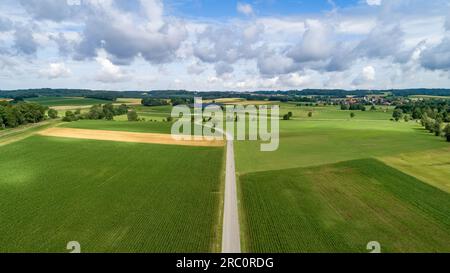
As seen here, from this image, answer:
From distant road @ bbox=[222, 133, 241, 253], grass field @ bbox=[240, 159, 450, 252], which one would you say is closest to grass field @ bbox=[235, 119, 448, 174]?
distant road @ bbox=[222, 133, 241, 253]

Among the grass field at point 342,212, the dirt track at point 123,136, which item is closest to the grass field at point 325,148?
the grass field at point 342,212

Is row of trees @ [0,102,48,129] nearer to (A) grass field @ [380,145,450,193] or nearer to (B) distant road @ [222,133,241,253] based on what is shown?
(B) distant road @ [222,133,241,253]

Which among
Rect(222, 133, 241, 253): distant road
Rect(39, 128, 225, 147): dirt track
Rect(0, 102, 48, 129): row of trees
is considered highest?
Rect(0, 102, 48, 129): row of trees

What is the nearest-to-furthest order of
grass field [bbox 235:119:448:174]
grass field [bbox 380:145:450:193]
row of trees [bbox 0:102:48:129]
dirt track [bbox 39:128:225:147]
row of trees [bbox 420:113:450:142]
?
grass field [bbox 380:145:450:193] < grass field [bbox 235:119:448:174] < dirt track [bbox 39:128:225:147] < row of trees [bbox 420:113:450:142] < row of trees [bbox 0:102:48:129]

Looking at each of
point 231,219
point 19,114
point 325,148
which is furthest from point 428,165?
point 19,114

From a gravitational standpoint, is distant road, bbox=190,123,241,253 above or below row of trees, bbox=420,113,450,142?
below
